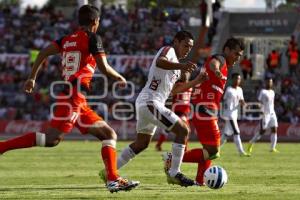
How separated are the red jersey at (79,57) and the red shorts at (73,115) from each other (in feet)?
0.91

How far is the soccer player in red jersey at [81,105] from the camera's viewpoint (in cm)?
1310

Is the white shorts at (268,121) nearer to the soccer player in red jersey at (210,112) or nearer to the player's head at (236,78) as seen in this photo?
the player's head at (236,78)

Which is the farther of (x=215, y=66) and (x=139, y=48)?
(x=139, y=48)

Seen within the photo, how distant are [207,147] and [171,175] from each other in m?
1.28

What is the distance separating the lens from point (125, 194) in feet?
44.1

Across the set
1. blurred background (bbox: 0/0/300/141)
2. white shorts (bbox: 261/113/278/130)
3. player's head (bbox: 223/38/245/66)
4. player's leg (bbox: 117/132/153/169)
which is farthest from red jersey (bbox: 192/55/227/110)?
blurred background (bbox: 0/0/300/141)

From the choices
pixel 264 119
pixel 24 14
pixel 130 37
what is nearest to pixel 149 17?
pixel 130 37

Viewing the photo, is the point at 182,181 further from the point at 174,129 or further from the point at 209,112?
the point at 209,112

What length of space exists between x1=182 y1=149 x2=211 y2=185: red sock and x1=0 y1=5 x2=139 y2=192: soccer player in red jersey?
2.52 metres

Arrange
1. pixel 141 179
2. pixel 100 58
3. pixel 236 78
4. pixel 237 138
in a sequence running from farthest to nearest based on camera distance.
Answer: pixel 237 138 < pixel 236 78 < pixel 141 179 < pixel 100 58

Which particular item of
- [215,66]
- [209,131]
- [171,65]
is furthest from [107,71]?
[209,131]

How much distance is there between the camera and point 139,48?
162 ft

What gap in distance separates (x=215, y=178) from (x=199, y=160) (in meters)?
1.48

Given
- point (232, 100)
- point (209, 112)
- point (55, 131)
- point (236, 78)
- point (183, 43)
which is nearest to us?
point (55, 131)
